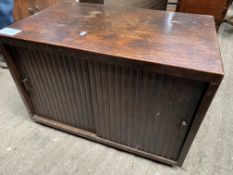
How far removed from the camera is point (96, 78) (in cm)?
88

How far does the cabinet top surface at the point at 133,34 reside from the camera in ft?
2.41

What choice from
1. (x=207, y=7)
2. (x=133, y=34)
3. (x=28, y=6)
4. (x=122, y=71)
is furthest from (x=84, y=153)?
(x=207, y=7)

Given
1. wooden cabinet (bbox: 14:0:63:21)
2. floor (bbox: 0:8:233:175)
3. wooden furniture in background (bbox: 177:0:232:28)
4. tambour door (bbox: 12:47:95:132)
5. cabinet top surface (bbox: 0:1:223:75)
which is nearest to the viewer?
cabinet top surface (bbox: 0:1:223:75)

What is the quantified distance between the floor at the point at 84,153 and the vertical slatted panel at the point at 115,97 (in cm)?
12

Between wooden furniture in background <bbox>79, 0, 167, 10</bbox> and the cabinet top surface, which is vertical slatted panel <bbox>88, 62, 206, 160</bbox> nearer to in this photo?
the cabinet top surface

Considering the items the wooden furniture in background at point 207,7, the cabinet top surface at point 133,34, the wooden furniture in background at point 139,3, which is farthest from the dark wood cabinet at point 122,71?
the wooden furniture in background at point 207,7

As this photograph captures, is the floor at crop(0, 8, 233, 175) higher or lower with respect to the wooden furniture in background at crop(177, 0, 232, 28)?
lower

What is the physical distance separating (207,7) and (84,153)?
204 centimetres

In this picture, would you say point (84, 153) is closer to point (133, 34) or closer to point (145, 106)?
point (145, 106)

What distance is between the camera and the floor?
3.60ft

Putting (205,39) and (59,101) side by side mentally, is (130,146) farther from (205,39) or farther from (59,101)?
(205,39)

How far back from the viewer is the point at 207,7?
6.94ft

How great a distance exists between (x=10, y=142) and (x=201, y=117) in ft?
3.93

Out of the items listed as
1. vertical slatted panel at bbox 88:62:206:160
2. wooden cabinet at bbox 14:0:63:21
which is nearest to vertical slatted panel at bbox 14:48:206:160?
vertical slatted panel at bbox 88:62:206:160
